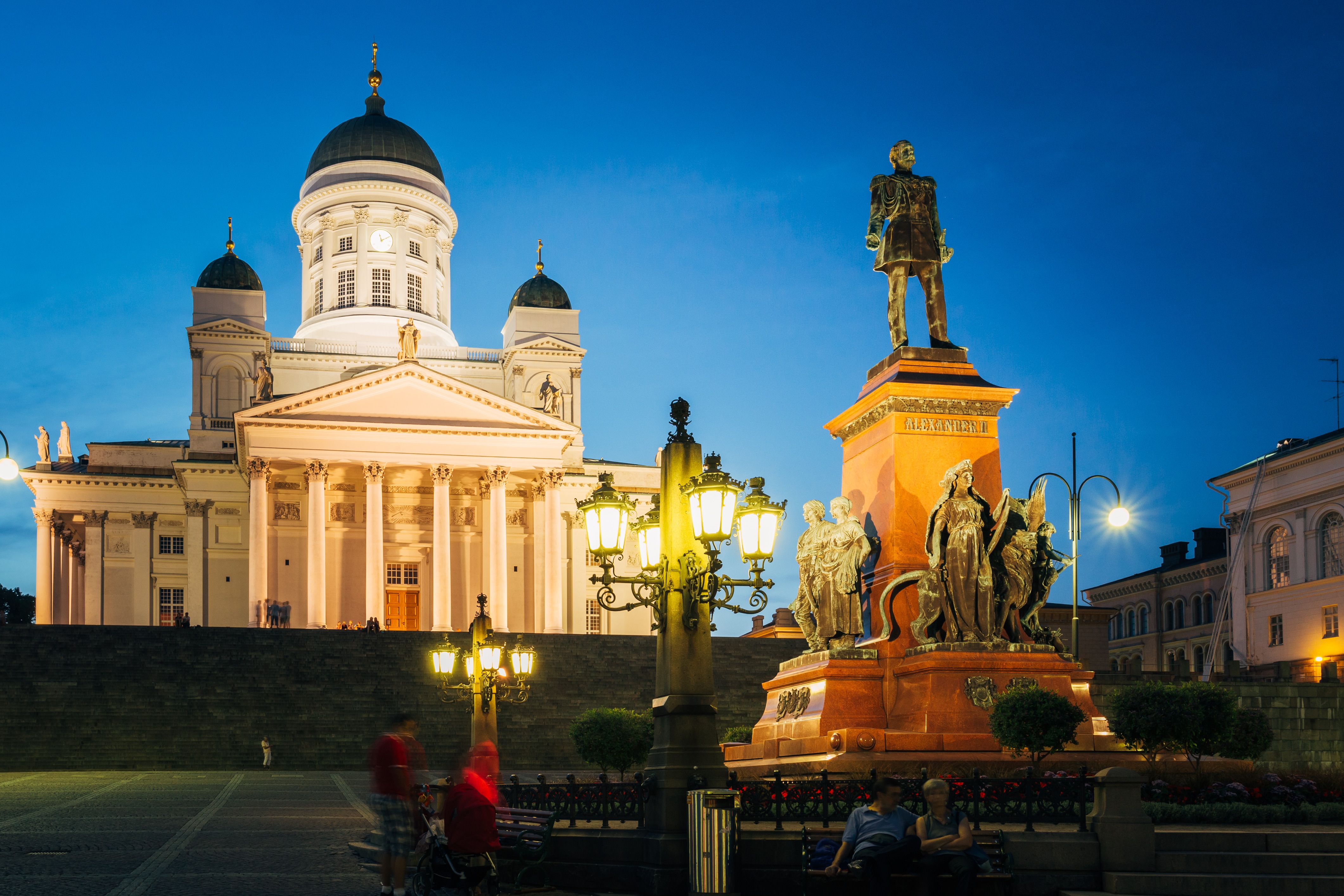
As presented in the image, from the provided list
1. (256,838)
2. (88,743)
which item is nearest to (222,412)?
(88,743)

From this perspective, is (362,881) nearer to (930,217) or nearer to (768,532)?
(768,532)

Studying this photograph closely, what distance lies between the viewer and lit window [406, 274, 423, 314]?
79.3 metres

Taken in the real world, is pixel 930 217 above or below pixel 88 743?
above

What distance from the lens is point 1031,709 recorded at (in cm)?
1330

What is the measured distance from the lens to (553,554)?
63156 millimetres

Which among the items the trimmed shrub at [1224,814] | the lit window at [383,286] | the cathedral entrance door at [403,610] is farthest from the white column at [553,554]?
the trimmed shrub at [1224,814]

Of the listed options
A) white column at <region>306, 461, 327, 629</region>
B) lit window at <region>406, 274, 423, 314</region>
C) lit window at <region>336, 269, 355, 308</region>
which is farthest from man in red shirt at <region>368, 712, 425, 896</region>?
lit window at <region>406, 274, 423, 314</region>

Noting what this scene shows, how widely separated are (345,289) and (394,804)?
69.8 m

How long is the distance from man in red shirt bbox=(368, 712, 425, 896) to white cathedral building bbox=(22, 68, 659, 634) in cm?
4657

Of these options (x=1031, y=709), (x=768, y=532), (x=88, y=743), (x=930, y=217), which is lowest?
(x=88, y=743)

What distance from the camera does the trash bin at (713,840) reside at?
35.6 ft

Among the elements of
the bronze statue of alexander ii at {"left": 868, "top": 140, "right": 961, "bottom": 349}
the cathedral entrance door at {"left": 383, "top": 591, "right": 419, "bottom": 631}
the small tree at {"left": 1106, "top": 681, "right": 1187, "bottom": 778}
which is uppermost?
the bronze statue of alexander ii at {"left": 868, "top": 140, "right": 961, "bottom": 349}

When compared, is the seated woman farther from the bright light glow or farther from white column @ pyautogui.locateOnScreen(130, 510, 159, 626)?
white column @ pyautogui.locateOnScreen(130, 510, 159, 626)

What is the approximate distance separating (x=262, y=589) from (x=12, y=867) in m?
45.7
